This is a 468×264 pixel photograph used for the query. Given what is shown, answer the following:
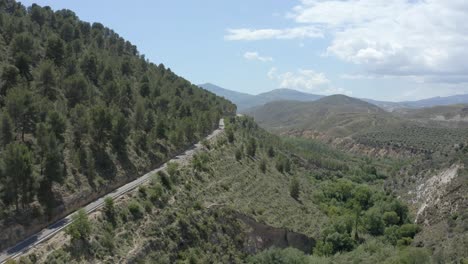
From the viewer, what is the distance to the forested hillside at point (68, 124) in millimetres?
47125

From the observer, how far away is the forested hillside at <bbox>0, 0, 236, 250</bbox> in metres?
47.1

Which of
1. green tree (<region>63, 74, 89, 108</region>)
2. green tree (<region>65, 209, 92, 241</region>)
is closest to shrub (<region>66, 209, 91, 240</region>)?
green tree (<region>65, 209, 92, 241</region>)

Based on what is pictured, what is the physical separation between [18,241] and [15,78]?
100 feet

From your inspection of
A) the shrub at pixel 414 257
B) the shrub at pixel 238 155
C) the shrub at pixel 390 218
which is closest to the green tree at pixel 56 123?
the shrub at pixel 238 155

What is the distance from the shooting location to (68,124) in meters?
63.1

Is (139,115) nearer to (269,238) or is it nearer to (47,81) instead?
(47,81)

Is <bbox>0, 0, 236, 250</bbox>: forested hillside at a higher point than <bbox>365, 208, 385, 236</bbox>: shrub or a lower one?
higher

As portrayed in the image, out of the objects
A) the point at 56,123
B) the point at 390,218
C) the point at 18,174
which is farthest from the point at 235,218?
the point at 390,218

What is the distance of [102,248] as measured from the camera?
44.6 m

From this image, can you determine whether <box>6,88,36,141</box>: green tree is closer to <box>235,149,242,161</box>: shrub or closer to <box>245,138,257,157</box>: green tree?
<box>235,149,242,161</box>: shrub

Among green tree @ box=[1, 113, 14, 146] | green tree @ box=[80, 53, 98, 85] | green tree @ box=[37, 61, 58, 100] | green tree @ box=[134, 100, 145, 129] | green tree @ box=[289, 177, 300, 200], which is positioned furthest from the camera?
green tree @ box=[289, 177, 300, 200]

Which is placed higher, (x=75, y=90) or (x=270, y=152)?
(x=75, y=90)

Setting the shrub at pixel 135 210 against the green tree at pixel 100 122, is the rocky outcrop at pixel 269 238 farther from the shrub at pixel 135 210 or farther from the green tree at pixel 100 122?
the green tree at pixel 100 122

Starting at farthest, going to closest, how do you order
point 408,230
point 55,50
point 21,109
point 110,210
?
point 55,50, point 408,230, point 21,109, point 110,210
